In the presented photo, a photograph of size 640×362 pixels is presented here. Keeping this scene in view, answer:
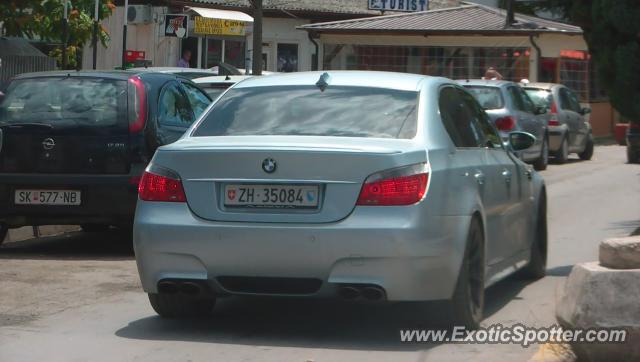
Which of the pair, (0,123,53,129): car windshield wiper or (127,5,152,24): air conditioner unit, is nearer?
(0,123,53,129): car windshield wiper

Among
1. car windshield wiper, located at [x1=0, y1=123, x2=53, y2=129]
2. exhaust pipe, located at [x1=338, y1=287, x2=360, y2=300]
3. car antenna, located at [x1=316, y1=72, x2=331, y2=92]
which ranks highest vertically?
car antenna, located at [x1=316, y1=72, x2=331, y2=92]

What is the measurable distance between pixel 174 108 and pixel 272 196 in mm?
4816

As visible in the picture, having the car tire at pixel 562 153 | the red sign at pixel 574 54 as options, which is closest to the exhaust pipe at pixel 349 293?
the car tire at pixel 562 153

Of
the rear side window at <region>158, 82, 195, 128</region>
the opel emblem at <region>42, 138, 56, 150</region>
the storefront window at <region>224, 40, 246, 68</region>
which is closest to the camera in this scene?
the opel emblem at <region>42, 138, 56, 150</region>

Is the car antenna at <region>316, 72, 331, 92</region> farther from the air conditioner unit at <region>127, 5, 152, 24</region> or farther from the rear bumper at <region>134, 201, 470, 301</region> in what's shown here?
the air conditioner unit at <region>127, 5, 152, 24</region>

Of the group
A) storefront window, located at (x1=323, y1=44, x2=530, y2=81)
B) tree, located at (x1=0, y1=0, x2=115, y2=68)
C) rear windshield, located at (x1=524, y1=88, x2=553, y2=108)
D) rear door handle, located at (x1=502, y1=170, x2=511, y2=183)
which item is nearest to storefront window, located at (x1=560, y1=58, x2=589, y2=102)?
storefront window, located at (x1=323, y1=44, x2=530, y2=81)

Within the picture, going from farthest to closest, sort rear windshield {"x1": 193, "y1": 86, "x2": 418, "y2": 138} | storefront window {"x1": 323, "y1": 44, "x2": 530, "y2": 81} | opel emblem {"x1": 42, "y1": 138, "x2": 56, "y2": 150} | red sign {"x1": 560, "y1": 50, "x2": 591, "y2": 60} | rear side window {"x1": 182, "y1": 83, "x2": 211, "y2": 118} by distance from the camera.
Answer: storefront window {"x1": 323, "y1": 44, "x2": 530, "y2": 81}, red sign {"x1": 560, "y1": 50, "x2": 591, "y2": 60}, rear side window {"x1": 182, "y1": 83, "x2": 211, "y2": 118}, opel emblem {"x1": 42, "y1": 138, "x2": 56, "y2": 150}, rear windshield {"x1": 193, "y1": 86, "x2": 418, "y2": 138}

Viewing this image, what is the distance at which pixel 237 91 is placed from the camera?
790 centimetres

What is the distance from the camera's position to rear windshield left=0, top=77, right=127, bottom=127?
10656 mm

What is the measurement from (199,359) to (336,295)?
83 centimetres

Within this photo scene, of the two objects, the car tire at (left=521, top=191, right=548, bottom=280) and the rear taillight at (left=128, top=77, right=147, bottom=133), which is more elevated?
the rear taillight at (left=128, top=77, right=147, bottom=133)

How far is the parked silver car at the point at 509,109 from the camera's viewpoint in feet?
66.8

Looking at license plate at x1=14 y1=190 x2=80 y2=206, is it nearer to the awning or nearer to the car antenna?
the car antenna

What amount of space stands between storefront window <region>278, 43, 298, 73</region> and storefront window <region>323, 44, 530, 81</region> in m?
1.82
